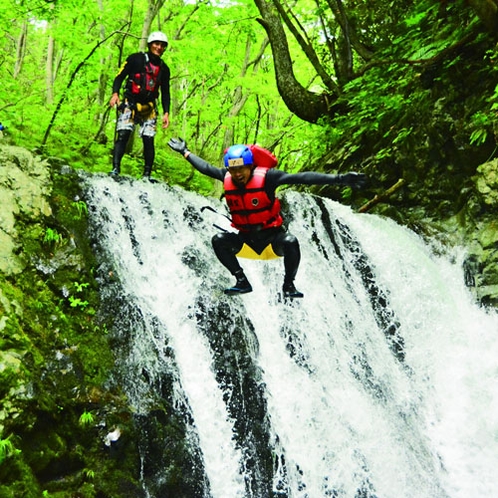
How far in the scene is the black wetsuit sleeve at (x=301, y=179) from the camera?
4180 mm

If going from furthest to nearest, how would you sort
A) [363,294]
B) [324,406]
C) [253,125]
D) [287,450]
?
[253,125], [363,294], [324,406], [287,450]

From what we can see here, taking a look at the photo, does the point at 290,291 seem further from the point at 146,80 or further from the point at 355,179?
the point at 146,80

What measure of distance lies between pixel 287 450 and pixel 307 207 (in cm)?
478

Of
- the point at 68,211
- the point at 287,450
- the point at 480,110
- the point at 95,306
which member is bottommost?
the point at 287,450

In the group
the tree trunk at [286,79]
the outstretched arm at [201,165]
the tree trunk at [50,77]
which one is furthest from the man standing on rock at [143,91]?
the tree trunk at [50,77]

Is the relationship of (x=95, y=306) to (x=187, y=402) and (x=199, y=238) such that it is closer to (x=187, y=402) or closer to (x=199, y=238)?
(x=187, y=402)

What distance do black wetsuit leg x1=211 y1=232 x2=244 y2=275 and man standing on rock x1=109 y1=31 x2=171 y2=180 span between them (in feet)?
8.10

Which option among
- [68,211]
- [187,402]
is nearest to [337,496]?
[187,402]

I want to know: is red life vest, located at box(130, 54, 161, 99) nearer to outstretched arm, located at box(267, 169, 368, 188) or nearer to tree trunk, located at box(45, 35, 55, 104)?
outstretched arm, located at box(267, 169, 368, 188)

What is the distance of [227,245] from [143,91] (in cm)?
306

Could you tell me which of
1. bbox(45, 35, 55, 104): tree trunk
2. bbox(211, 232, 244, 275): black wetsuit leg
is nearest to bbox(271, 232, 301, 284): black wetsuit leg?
bbox(211, 232, 244, 275): black wetsuit leg

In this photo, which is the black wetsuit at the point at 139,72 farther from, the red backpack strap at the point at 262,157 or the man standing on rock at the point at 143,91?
the red backpack strap at the point at 262,157

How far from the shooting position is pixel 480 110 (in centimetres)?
916

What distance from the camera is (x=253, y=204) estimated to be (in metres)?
4.88
